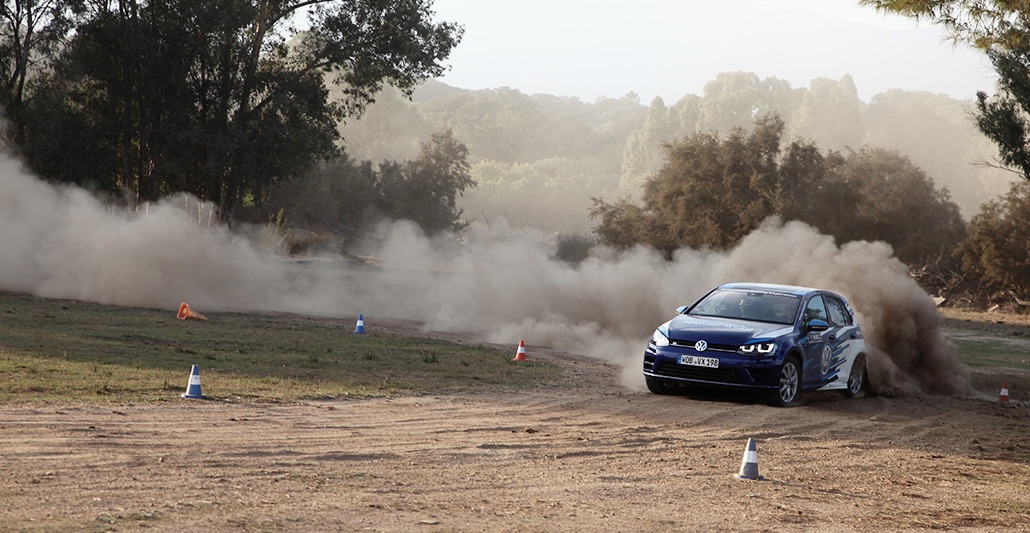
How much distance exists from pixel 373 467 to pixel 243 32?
3304 cm

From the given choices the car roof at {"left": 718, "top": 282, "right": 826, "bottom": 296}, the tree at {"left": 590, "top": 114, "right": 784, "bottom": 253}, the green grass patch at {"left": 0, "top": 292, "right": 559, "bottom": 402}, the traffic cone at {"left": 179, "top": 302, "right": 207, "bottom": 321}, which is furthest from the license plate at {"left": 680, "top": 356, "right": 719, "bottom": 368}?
the tree at {"left": 590, "top": 114, "right": 784, "bottom": 253}

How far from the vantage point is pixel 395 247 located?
208 feet

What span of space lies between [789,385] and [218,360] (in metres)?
8.08

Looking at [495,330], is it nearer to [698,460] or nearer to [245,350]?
[245,350]

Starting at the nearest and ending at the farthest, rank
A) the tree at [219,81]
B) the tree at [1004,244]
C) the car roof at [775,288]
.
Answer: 1. the car roof at [775,288]
2. the tree at [219,81]
3. the tree at [1004,244]

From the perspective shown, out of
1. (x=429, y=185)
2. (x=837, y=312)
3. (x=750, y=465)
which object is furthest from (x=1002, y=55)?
(x=429, y=185)

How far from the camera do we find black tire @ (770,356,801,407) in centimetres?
1543

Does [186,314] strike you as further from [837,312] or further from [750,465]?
[750,465]

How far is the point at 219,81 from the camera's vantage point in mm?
40750

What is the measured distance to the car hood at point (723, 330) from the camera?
15422 millimetres

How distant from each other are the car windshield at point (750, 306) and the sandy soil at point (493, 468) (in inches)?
62.0

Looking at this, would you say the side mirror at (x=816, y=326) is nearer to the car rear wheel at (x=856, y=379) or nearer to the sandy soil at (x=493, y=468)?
the car rear wheel at (x=856, y=379)

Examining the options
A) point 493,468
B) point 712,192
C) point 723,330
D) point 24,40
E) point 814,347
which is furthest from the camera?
point 712,192

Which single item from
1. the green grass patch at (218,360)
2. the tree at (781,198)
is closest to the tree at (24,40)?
the green grass patch at (218,360)
